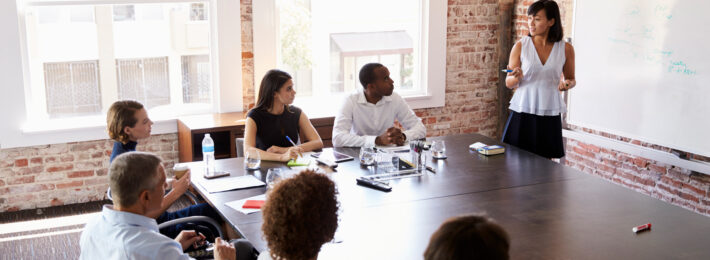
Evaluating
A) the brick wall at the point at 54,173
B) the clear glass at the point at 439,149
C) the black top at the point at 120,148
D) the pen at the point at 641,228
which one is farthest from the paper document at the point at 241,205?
the brick wall at the point at 54,173

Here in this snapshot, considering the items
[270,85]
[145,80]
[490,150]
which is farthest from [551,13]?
[145,80]

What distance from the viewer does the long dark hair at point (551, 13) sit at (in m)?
4.74

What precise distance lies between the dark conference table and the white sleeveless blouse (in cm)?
87

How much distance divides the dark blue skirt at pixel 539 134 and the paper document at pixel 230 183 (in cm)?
216

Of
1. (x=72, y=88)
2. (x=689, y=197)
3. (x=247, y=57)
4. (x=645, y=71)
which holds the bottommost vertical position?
(x=689, y=197)

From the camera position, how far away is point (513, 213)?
3117mm

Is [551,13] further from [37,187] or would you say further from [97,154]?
[37,187]

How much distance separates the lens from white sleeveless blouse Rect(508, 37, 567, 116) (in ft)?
15.8

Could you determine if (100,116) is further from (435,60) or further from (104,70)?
(435,60)

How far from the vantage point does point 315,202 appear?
6.78 feet

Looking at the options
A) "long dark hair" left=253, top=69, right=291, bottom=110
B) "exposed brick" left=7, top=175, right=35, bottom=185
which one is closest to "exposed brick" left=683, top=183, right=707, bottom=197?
"long dark hair" left=253, top=69, right=291, bottom=110

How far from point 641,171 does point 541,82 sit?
4.15 ft

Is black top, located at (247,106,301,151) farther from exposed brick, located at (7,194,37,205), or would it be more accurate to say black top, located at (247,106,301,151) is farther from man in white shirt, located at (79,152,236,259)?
exposed brick, located at (7,194,37,205)

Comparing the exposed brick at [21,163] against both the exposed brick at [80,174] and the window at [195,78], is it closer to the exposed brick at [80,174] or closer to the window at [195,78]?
the exposed brick at [80,174]
